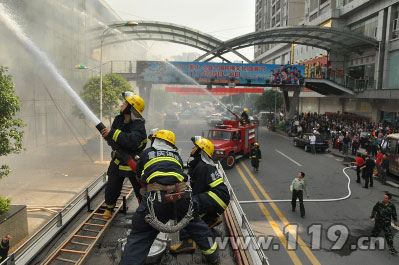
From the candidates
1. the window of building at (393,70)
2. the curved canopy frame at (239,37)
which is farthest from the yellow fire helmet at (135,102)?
the window of building at (393,70)

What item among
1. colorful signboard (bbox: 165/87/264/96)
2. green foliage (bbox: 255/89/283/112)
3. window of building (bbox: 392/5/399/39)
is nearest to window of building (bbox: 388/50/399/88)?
window of building (bbox: 392/5/399/39)

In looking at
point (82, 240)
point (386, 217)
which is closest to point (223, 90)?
point (386, 217)

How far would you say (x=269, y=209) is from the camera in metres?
9.31

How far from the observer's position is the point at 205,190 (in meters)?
3.79

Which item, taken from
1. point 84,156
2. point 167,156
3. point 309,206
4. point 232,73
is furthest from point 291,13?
point 167,156

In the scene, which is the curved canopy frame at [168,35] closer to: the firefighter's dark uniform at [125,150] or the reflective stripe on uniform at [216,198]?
the firefighter's dark uniform at [125,150]

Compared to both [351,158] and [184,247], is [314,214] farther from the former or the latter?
[351,158]

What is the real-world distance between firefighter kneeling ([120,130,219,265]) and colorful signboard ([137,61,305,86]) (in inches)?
879

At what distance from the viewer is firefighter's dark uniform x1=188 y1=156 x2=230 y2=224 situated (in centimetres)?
359

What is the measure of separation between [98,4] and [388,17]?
2574 centimetres

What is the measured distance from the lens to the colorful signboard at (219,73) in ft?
81.7

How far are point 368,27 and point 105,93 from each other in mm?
25746

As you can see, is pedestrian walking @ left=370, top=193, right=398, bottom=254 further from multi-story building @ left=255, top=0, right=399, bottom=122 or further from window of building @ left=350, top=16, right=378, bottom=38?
window of building @ left=350, top=16, right=378, bottom=38

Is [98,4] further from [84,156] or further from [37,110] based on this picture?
[84,156]
